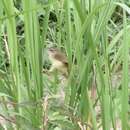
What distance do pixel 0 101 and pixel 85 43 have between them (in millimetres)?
224

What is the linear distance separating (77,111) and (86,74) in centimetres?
10

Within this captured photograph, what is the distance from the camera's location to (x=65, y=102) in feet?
3.16

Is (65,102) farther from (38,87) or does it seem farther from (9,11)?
(9,11)

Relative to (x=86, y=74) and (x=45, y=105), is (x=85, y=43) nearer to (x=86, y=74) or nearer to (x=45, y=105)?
(x=86, y=74)

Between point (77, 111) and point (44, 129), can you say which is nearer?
point (44, 129)

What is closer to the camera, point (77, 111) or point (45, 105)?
point (45, 105)

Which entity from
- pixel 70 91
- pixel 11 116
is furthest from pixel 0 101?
pixel 70 91

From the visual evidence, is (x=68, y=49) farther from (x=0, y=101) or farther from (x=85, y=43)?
(x=0, y=101)

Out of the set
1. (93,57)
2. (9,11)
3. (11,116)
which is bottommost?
(11,116)

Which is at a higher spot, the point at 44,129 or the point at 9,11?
the point at 9,11

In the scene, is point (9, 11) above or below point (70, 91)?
above

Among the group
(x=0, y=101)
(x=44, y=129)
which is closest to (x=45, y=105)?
(x=44, y=129)

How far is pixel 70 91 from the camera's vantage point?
3.29 feet

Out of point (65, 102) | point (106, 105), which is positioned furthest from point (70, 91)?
point (106, 105)
